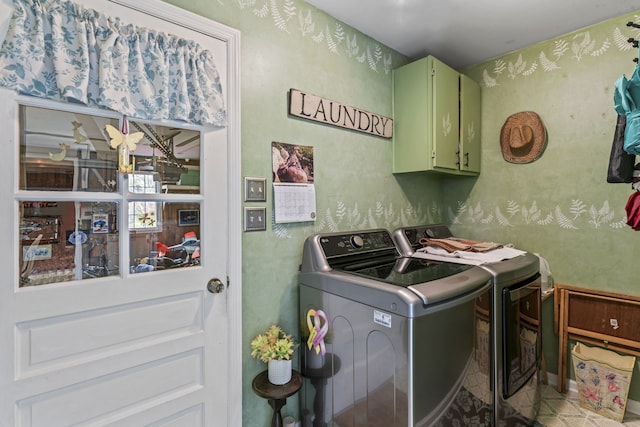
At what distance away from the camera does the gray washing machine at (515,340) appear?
5.01 feet

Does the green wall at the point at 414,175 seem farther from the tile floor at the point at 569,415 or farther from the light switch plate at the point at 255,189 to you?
the tile floor at the point at 569,415

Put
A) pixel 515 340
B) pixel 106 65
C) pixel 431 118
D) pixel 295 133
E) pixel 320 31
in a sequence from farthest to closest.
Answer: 1. pixel 431 118
2. pixel 320 31
3. pixel 295 133
4. pixel 515 340
5. pixel 106 65

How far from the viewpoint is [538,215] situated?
2355mm

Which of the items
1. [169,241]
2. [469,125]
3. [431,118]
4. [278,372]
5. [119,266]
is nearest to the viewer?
[119,266]

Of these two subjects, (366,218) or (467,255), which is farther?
(366,218)

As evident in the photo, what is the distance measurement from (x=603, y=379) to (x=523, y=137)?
1.72m

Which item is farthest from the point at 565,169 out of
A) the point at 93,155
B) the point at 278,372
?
the point at 93,155

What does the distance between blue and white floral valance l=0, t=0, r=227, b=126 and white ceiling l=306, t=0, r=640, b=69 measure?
37.6 inches

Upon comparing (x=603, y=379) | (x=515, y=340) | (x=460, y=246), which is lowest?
(x=603, y=379)

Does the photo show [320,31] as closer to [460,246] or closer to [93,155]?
[93,155]

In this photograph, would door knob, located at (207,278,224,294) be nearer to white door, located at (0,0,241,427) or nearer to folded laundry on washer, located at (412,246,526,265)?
white door, located at (0,0,241,427)

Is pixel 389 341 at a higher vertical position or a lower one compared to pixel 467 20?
lower

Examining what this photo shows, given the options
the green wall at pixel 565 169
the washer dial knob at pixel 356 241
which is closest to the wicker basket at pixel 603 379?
the green wall at pixel 565 169

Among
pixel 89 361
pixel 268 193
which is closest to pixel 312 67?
pixel 268 193
